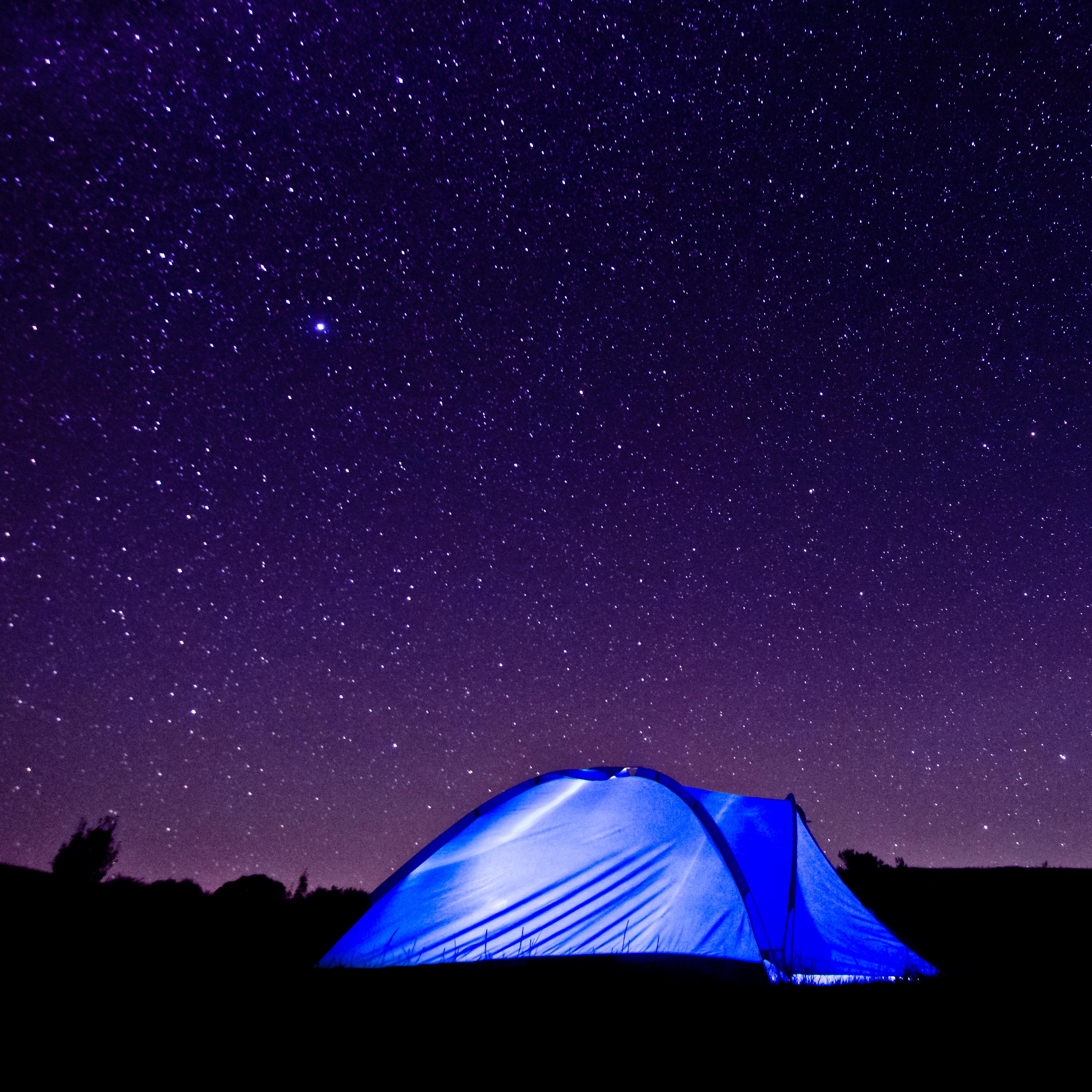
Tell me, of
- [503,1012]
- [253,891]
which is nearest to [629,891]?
[503,1012]

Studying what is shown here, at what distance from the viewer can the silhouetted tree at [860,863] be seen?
14.6 meters

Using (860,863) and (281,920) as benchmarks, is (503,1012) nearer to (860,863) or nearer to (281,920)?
(281,920)

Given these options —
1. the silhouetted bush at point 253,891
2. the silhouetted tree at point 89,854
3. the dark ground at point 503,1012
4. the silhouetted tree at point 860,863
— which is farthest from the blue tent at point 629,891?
the silhouetted tree at point 89,854

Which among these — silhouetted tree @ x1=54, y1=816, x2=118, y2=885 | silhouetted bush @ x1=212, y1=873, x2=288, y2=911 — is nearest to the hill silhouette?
silhouetted bush @ x1=212, y1=873, x2=288, y2=911

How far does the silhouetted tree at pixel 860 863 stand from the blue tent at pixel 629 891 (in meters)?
11.0

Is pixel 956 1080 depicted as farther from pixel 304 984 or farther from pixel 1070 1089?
pixel 304 984

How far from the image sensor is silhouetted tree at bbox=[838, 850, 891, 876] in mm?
14610

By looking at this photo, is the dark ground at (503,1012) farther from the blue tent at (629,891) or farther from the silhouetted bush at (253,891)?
the silhouetted bush at (253,891)

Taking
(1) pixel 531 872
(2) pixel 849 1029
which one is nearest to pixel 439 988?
(1) pixel 531 872

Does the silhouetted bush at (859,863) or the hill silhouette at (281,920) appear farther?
the silhouetted bush at (859,863)

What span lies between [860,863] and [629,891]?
15.1 meters

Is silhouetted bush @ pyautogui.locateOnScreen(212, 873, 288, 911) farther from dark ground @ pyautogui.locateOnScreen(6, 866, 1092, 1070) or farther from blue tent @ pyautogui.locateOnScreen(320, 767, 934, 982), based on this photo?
blue tent @ pyautogui.locateOnScreen(320, 767, 934, 982)

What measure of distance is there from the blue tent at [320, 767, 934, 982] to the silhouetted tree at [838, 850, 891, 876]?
1103 cm

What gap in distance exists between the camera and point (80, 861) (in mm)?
32312
